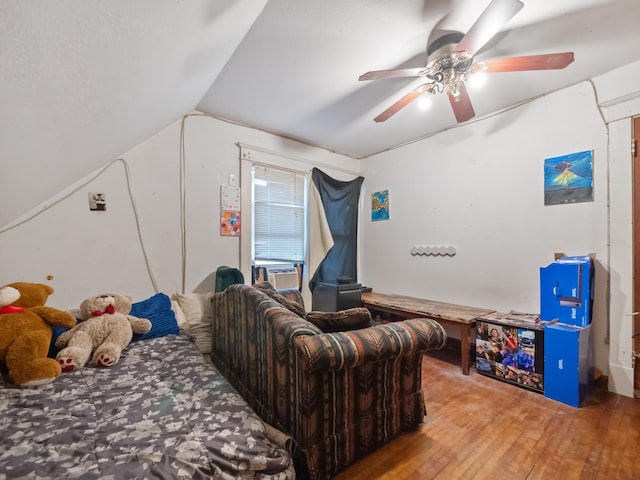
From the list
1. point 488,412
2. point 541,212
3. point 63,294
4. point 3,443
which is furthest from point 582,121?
point 63,294

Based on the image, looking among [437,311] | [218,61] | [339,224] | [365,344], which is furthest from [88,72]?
Result: [339,224]

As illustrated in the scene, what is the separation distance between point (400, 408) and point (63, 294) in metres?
2.60

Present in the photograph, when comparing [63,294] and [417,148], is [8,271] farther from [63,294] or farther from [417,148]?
[417,148]

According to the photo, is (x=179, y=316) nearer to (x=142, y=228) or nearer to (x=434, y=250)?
(x=142, y=228)

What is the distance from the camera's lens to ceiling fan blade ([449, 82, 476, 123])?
191 centimetres

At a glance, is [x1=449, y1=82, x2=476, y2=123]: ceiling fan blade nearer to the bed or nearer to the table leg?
the table leg

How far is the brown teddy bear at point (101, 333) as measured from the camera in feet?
4.91

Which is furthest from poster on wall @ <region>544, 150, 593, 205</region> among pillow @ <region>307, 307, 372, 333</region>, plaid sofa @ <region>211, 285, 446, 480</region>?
pillow @ <region>307, 307, 372, 333</region>

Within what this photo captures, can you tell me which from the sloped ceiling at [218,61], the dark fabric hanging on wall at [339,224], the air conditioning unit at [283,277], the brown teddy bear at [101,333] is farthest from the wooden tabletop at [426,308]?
the brown teddy bear at [101,333]

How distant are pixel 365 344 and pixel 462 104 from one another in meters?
1.90

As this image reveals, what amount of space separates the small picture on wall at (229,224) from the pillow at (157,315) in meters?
0.89

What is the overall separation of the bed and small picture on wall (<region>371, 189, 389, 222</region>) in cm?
295

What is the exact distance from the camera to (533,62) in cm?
155

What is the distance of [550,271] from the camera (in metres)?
2.10
